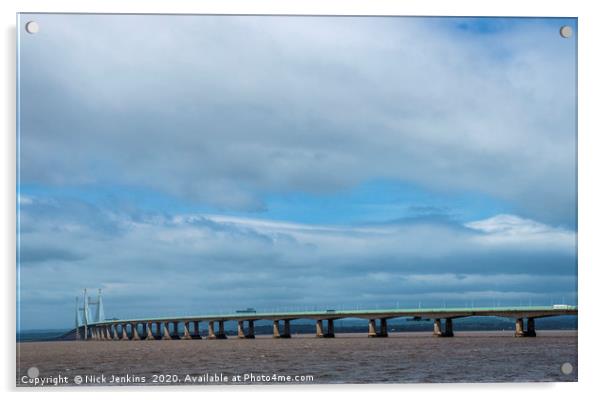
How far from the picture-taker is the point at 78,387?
34.9 feet

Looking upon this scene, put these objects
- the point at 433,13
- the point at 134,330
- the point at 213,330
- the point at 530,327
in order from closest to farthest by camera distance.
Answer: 1. the point at 433,13
2. the point at 134,330
3. the point at 213,330
4. the point at 530,327

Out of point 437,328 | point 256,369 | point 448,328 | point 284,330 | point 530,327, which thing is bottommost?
point 437,328

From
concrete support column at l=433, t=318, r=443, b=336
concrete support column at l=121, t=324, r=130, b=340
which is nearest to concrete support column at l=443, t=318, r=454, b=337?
concrete support column at l=433, t=318, r=443, b=336

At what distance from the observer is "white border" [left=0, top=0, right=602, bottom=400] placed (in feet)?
34.9

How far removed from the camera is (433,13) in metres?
11.0

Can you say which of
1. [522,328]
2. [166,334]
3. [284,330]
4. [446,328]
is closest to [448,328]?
[446,328]

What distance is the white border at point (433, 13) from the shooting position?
34.9ft

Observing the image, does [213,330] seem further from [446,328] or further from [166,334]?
[446,328]

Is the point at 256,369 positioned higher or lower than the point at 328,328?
higher

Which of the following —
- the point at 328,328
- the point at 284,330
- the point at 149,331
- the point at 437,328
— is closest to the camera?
the point at 149,331

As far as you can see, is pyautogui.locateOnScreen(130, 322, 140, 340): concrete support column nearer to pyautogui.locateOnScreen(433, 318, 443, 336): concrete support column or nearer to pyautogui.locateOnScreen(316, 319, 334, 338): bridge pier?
pyautogui.locateOnScreen(316, 319, 334, 338): bridge pier

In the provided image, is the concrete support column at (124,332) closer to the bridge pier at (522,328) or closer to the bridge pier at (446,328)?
the bridge pier at (522,328)

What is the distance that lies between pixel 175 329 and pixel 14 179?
944 centimetres
